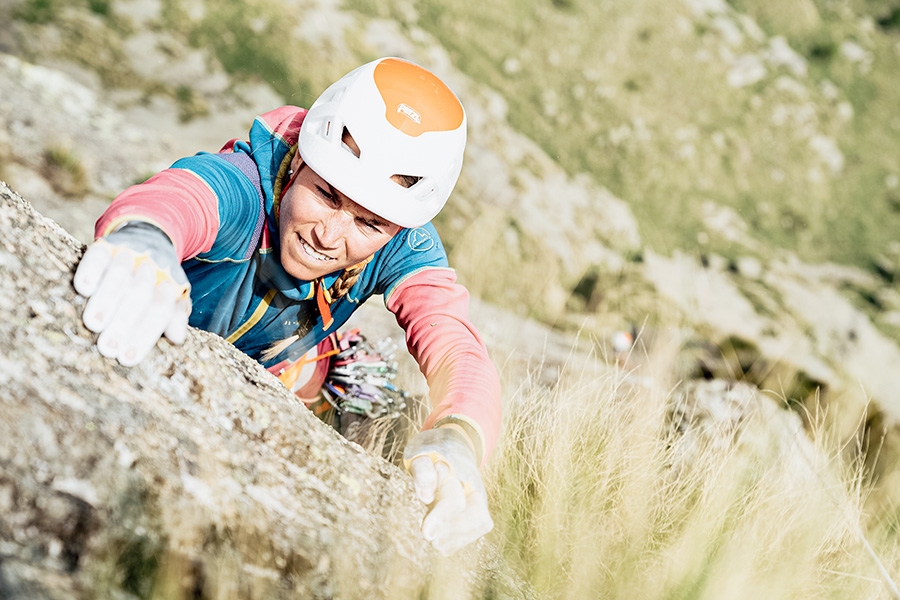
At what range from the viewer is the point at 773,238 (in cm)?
1286

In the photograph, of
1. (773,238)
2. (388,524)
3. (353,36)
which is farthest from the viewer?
(773,238)

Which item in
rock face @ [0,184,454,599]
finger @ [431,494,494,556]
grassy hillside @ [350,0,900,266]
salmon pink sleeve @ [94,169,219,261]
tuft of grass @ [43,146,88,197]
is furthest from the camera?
grassy hillside @ [350,0,900,266]

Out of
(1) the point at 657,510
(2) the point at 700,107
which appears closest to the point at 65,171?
(1) the point at 657,510

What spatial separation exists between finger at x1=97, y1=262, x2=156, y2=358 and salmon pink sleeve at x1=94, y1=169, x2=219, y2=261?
17 cm

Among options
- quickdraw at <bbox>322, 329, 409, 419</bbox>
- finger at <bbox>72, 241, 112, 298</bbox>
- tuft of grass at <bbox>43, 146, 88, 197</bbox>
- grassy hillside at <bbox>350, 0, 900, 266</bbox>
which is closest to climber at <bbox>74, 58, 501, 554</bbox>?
finger at <bbox>72, 241, 112, 298</bbox>

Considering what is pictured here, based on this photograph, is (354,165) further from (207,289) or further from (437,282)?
(207,289)

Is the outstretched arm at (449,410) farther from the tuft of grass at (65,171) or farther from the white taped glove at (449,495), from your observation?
the tuft of grass at (65,171)

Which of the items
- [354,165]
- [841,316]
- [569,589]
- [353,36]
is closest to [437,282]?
[354,165]

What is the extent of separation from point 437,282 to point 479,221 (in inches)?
236

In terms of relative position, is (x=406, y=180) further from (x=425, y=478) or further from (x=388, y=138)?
(x=425, y=478)

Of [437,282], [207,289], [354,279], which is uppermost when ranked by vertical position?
[437,282]

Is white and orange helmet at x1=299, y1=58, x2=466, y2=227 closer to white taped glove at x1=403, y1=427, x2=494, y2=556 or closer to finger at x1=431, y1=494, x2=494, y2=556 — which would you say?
white taped glove at x1=403, y1=427, x2=494, y2=556

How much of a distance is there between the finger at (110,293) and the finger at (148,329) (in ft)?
0.17

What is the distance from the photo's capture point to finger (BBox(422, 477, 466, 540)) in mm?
1620
